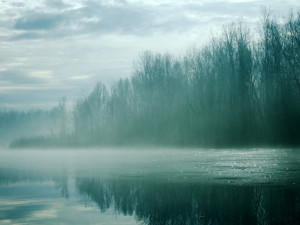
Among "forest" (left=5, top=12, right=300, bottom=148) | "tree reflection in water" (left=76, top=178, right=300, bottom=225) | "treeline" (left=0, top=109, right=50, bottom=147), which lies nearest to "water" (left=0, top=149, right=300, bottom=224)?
"tree reflection in water" (left=76, top=178, right=300, bottom=225)

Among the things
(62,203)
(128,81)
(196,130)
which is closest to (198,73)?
(196,130)

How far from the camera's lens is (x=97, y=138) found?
57594mm

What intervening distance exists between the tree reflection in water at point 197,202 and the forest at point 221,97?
2434 cm

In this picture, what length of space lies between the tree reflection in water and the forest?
A: 24.3 meters

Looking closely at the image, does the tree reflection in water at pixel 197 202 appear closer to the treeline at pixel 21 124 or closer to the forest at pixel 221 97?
the forest at pixel 221 97

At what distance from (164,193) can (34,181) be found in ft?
17.3

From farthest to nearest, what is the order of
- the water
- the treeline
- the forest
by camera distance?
the treeline → the forest → the water

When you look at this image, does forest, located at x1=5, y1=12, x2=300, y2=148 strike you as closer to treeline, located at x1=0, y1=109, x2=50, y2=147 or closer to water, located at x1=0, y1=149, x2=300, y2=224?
water, located at x1=0, y1=149, x2=300, y2=224

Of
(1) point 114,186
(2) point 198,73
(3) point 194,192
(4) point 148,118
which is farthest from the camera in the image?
(4) point 148,118

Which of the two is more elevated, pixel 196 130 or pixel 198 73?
pixel 198 73

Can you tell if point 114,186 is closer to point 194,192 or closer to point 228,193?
point 194,192

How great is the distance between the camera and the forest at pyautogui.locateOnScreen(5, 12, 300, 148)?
110 ft

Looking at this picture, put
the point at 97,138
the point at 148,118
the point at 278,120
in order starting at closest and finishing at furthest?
the point at 278,120 → the point at 148,118 → the point at 97,138

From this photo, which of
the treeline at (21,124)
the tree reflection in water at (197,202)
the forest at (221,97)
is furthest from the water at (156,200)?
the treeline at (21,124)
